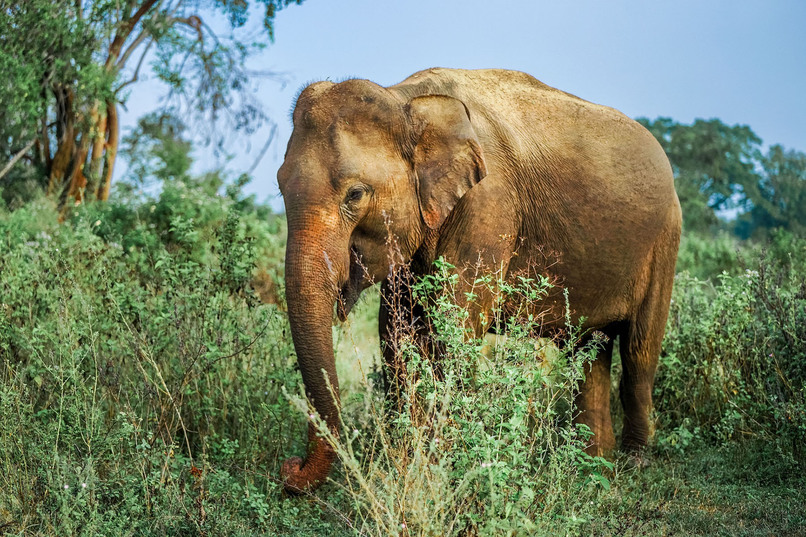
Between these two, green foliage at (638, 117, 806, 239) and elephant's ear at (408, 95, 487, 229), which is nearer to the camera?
elephant's ear at (408, 95, 487, 229)

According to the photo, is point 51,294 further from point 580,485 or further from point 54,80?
point 54,80

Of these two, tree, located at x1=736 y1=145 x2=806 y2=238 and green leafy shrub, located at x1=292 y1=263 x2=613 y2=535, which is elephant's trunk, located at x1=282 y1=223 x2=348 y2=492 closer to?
green leafy shrub, located at x1=292 y1=263 x2=613 y2=535

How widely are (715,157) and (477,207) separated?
162 ft

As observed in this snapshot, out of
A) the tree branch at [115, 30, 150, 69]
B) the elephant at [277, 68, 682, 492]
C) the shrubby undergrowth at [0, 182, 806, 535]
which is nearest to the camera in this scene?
the shrubby undergrowth at [0, 182, 806, 535]

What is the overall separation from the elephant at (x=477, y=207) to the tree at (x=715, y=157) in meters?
44.5

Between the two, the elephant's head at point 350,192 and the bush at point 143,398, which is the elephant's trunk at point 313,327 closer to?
the elephant's head at point 350,192

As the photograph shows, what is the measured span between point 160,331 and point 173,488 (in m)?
1.73

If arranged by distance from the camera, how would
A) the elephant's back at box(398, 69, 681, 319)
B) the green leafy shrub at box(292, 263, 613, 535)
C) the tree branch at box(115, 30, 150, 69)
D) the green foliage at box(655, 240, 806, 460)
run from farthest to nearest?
the tree branch at box(115, 30, 150, 69)
the green foliage at box(655, 240, 806, 460)
the elephant's back at box(398, 69, 681, 319)
the green leafy shrub at box(292, 263, 613, 535)

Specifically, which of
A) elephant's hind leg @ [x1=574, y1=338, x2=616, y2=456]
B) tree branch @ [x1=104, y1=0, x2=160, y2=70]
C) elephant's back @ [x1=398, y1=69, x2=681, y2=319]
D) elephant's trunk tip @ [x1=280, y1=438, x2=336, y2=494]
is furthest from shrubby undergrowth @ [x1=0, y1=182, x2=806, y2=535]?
tree branch @ [x1=104, y1=0, x2=160, y2=70]

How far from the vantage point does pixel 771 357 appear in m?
6.85

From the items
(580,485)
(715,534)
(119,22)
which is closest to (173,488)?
(580,485)

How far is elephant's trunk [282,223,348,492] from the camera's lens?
16.9ft

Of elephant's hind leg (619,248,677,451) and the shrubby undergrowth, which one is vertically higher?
elephant's hind leg (619,248,677,451)

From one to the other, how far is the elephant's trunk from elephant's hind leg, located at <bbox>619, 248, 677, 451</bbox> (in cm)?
319
